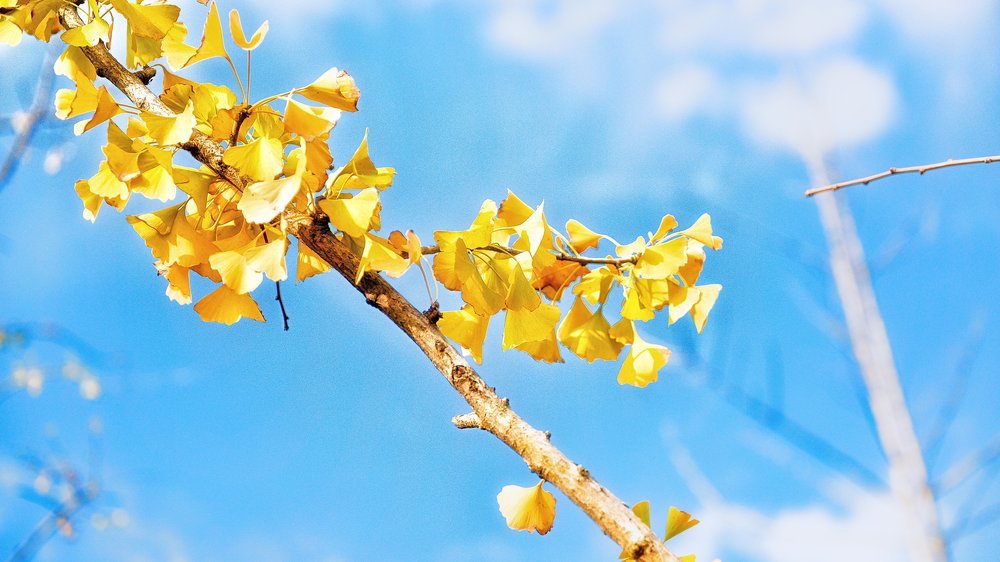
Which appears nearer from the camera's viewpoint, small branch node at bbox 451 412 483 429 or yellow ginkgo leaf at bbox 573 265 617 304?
small branch node at bbox 451 412 483 429

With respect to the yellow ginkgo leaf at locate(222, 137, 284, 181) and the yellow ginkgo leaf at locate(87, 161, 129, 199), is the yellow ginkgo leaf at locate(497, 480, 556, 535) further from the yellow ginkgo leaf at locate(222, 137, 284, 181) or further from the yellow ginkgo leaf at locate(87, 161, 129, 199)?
the yellow ginkgo leaf at locate(87, 161, 129, 199)

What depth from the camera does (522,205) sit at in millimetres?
857

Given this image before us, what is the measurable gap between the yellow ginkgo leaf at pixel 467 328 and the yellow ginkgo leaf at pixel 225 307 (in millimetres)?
248

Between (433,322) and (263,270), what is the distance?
18cm

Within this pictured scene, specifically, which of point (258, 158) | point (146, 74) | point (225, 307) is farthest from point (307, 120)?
point (146, 74)

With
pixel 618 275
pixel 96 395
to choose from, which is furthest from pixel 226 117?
pixel 96 395

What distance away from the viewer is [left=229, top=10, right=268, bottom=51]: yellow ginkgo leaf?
81 centimetres

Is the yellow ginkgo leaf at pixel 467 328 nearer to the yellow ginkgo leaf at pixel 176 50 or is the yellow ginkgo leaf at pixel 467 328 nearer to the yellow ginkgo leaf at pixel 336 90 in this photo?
the yellow ginkgo leaf at pixel 336 90

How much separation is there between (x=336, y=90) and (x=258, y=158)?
13 centimetres

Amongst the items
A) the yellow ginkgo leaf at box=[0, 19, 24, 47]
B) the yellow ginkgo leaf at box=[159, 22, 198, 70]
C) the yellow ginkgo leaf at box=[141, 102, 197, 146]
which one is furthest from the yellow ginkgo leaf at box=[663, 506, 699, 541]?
the yellow ginkgo leaf at box=[0, 19, 24, 47]

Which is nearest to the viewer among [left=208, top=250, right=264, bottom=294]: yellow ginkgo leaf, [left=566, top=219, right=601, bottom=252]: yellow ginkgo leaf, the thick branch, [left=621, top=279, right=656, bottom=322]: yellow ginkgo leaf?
the thick branch

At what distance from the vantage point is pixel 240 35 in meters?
0.81

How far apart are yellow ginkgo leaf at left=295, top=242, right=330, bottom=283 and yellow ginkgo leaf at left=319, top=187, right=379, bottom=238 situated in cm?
14

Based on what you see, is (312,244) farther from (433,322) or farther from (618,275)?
(618,275)
